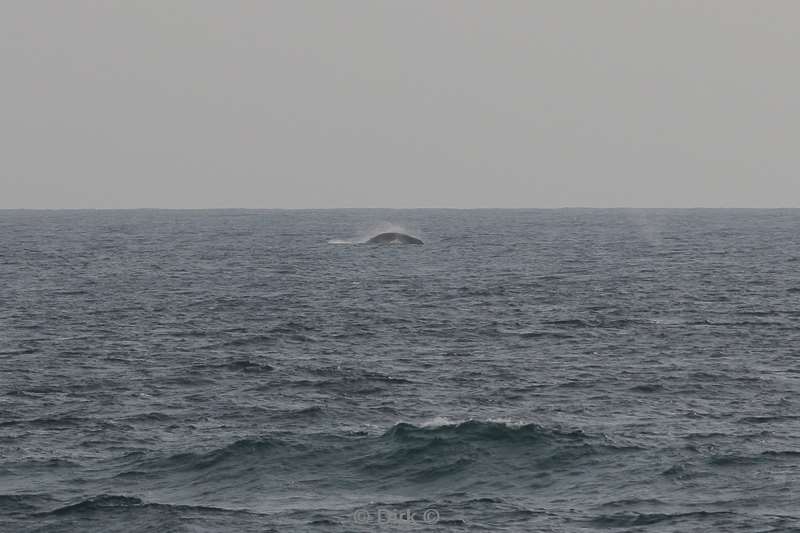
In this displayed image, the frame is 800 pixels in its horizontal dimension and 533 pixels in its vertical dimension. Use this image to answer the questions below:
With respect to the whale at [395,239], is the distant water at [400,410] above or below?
below

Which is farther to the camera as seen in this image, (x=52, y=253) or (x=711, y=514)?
(x=52, y=253)

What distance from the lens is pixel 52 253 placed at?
16200 cm

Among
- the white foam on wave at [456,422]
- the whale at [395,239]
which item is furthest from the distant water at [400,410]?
the whale at [395,239]

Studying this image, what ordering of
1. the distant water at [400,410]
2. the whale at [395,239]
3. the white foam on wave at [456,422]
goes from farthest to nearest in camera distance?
the whale at [395,239] < the white foam on wave at [456,422] < the distant water at [400,410]


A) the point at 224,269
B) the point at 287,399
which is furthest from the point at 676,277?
the point at 287,399

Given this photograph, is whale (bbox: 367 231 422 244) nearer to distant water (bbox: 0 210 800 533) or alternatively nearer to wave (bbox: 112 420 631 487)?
distant water (bbox: 0 210 800 533)

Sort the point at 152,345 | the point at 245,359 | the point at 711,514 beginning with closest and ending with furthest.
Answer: the point at 711,514, the point at 245,359, the point at 152,345

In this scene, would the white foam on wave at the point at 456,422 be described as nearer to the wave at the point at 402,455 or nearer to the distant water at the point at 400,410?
the wave at the point at 402,455

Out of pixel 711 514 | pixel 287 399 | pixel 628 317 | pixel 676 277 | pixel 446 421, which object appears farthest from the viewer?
pixel 676 277

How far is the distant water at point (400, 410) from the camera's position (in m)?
37.1

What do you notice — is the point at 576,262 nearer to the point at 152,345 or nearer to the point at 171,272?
the point at 171,272

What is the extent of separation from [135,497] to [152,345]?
3162 cm

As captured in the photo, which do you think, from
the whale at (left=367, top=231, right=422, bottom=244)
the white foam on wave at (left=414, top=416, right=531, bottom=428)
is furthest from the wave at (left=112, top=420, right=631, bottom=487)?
the whale at (left=367, top=231, right=422, bottom=244)

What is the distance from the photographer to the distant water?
37125 mm
